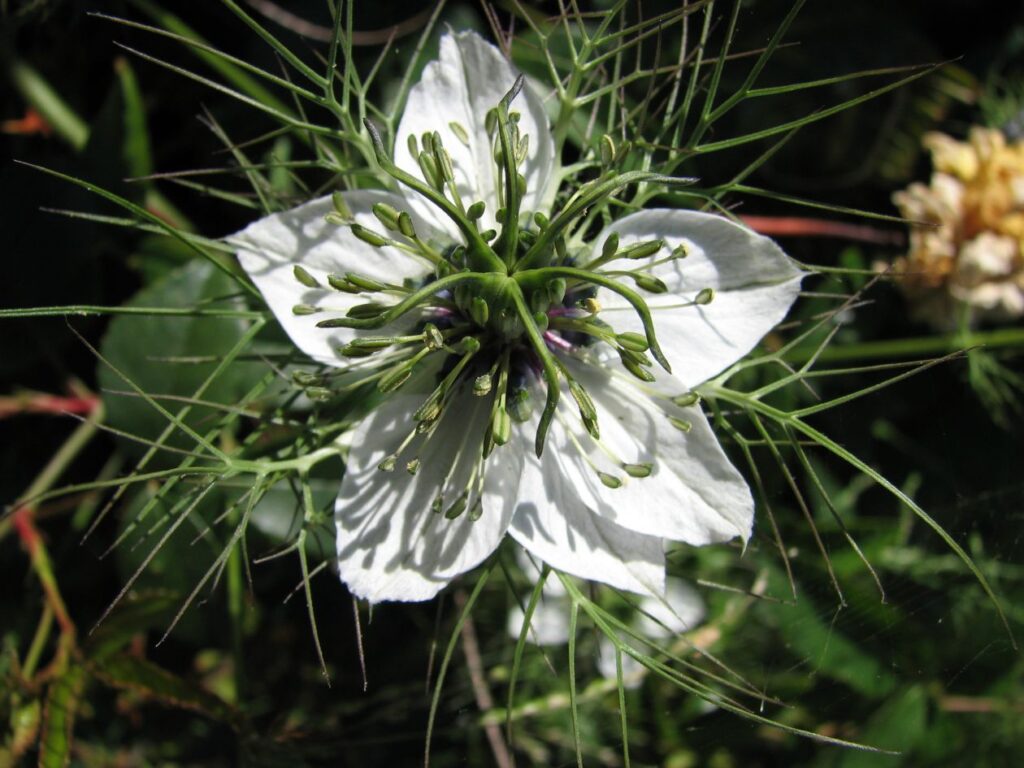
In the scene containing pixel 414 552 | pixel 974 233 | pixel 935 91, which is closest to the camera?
pixel 414 552

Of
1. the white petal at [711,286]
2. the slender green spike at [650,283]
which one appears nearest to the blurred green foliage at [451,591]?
the white petal at [711,286]

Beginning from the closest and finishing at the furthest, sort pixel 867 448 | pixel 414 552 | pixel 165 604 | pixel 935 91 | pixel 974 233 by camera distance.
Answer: pixel 414 552, pixel 165 604, pixel 867 448, pixel 974 233, pixel 935 91

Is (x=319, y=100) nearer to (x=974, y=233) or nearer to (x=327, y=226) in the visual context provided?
(x=327, y=226)

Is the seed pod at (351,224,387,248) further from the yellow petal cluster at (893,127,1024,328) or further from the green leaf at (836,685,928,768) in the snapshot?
the green leaf at (836,685,928,768)

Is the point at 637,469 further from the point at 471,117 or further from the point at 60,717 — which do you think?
the point at 60,717

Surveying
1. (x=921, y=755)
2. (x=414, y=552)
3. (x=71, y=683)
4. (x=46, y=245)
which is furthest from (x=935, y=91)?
(x=71, y=683)

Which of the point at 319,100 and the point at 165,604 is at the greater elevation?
the point at 319,100

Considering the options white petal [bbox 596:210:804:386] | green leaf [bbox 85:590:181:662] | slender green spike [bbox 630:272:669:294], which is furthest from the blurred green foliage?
slender green spike [bbox 630:272:669:294]
